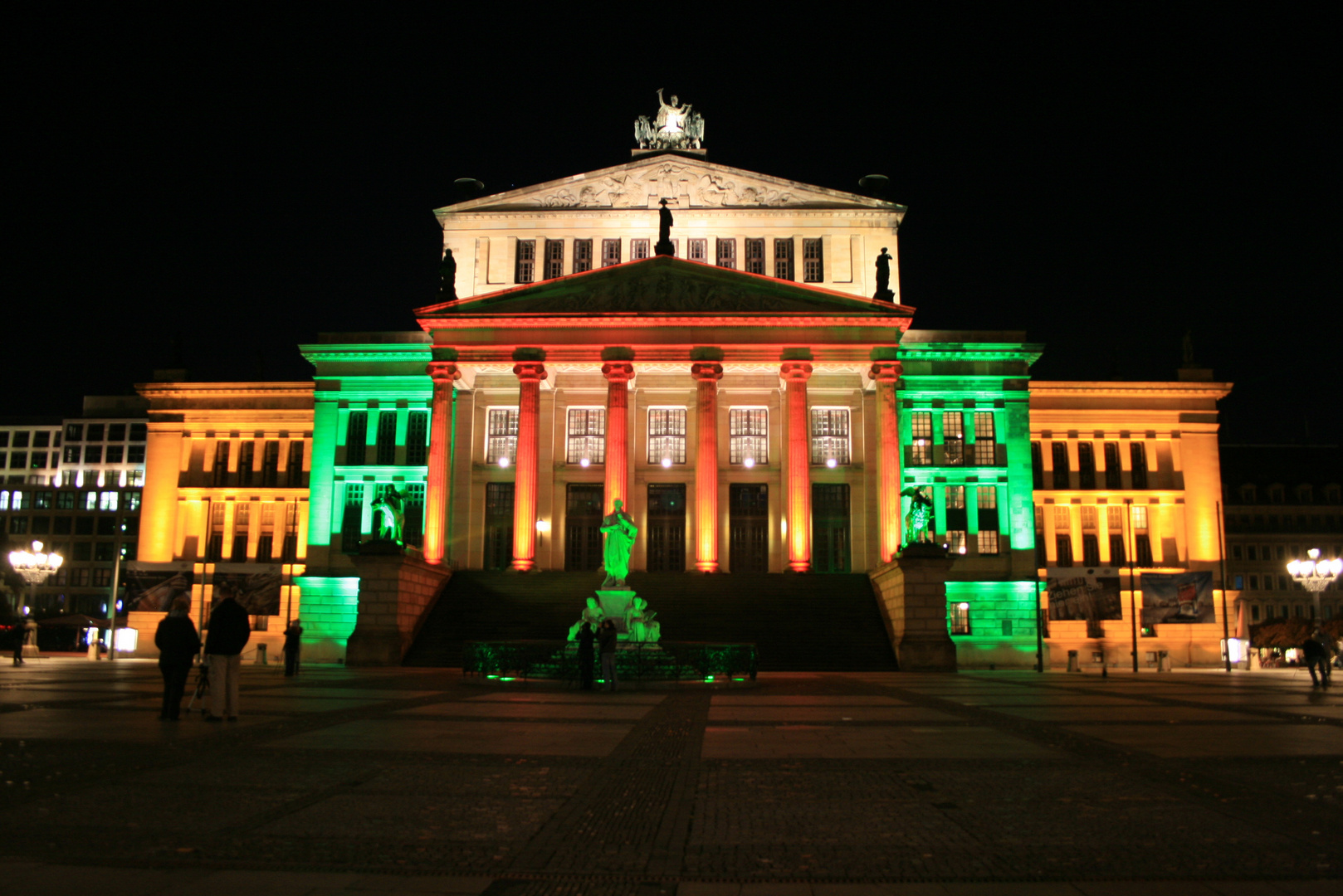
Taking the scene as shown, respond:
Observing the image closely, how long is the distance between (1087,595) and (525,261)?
3389cm

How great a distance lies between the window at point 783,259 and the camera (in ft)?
191

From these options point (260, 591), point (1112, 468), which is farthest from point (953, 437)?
point (260, 591)

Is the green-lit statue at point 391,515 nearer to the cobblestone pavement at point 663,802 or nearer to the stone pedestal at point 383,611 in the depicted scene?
the stone pedestal at point 383,611

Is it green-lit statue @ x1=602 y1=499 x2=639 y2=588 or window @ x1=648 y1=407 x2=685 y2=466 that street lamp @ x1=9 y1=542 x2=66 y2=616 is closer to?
green-lit statue @ x1=602 y1=499 x2=639 y2=588

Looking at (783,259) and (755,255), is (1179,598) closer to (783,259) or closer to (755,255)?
(783,259)

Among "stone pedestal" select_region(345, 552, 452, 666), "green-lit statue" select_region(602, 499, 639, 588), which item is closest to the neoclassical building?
"stone pedestal" select_region(345, 552, 452, 666)

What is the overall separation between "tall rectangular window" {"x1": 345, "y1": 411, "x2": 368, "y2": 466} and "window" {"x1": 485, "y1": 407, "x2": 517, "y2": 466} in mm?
6482

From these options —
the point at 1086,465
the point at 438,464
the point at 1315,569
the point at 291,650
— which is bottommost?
the point at 291,650

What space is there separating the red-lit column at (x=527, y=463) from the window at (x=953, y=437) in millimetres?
20982

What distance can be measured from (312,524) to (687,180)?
2684 centimetres

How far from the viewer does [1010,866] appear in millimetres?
7660

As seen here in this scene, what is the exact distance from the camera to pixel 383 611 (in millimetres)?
41375

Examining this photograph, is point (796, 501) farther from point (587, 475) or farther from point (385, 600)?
point (385, 600)

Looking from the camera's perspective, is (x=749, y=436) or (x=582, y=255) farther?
(x=582, y=255)
